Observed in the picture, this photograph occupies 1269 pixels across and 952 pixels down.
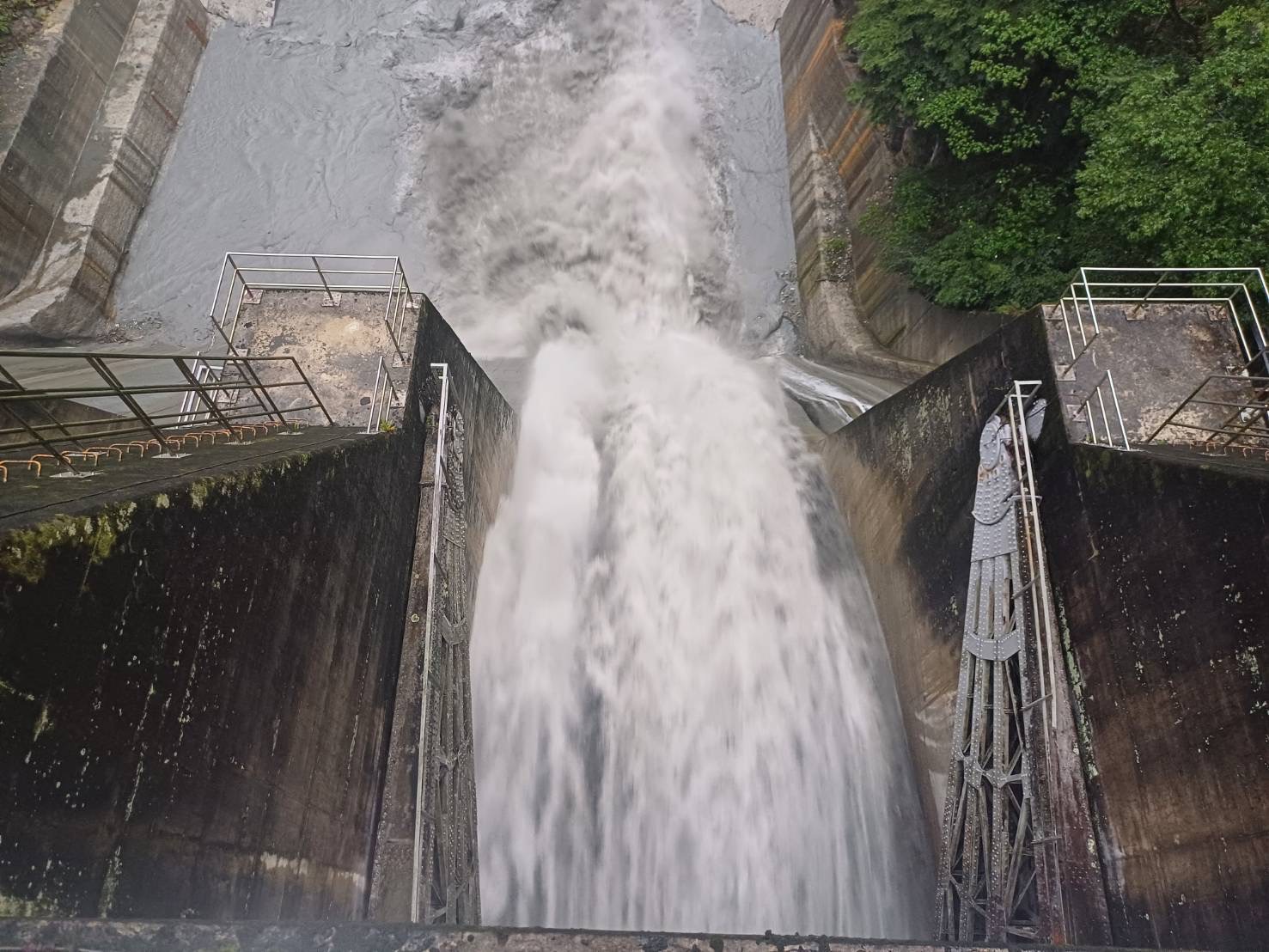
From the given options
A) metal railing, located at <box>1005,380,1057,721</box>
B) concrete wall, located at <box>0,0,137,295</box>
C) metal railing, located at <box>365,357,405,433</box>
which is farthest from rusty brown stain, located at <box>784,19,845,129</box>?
concrete wall, located at <box>0,0,137,295</box>

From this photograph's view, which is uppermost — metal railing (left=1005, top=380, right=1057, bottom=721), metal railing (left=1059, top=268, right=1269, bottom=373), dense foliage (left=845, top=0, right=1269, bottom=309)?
dense foliage (left=845, top=0, right=1269, bottom=309)

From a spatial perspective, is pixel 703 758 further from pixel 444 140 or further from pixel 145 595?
pixel 444 140

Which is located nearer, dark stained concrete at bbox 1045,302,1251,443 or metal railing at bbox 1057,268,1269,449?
metal railing at bbox 1057,268,1269,449

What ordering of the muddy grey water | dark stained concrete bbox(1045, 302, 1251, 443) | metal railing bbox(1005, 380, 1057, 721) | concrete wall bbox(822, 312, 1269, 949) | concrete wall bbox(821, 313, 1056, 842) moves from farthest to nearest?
the muddy grey water, concrete wall bbox(821, 313, 1056, 842), dark stained concrete bbox(1045, 302, 1251, 443), metal railing bbox(1005, 380, 1057, 721), concrete wall bbox(822, 312, 1269, 949)

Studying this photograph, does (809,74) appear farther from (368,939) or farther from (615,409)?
(368,939)

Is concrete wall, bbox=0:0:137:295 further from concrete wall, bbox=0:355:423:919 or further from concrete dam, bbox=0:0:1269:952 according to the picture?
concrete wall, bbox=0:355:423:919

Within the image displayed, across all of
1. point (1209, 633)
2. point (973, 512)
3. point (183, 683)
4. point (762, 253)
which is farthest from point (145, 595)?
point (762, 253)

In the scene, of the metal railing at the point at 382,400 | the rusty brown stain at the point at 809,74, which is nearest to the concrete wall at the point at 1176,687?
the metal railing at the point at 382,400
